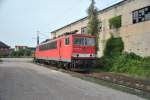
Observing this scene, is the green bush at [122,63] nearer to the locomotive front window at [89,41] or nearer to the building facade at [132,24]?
the building facade at [132,24]

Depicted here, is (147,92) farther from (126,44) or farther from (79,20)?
(79,20)

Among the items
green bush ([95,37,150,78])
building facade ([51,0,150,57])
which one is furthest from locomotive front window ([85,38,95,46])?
building facade ([51,0,150,57])

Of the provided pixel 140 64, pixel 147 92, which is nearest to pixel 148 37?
pixel 140 64

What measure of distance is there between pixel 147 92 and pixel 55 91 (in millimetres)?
4046

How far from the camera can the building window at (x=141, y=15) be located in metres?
30.0

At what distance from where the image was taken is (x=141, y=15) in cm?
3086

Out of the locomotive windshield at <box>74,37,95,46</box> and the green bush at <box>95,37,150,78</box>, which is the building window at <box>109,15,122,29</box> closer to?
the green bush at <box>95,37,150,78</box>

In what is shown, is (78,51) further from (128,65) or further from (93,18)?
(93,18)

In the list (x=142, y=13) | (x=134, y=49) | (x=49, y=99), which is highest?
(x=142, y=13)

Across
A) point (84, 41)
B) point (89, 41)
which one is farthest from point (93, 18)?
point (84, 41)

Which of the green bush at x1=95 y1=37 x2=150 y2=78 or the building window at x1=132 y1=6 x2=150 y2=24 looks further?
the building window at x1=132 y1=6 x2=150 y2=24

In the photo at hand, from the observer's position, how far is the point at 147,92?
47.3ft

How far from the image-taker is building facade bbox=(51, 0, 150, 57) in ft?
98.1

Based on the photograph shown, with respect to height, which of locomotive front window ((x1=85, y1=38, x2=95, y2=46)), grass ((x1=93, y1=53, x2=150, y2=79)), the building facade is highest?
the building facade
